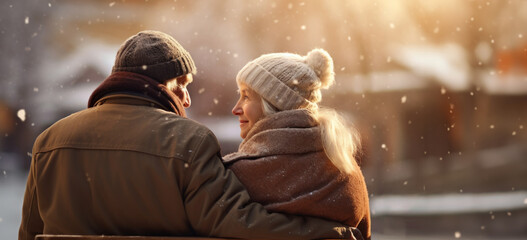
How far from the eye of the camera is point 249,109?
8.14ft

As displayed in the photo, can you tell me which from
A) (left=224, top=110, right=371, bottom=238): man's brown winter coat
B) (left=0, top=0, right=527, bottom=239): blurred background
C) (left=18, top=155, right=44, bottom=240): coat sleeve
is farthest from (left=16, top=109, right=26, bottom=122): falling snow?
(left=224, top=110, right=371, bottom=238): man's brown winter coat

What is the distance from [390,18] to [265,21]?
95 centimetres

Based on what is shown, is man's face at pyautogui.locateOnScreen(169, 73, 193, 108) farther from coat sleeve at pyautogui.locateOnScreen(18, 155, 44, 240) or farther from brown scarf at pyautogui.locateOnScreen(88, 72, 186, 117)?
coat sleeve at pyautogui.locateOnScreen(18, 155, 44, 240)

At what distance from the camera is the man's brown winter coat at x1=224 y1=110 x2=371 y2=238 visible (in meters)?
2.10

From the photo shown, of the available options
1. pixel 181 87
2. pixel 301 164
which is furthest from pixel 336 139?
pixel 181 87

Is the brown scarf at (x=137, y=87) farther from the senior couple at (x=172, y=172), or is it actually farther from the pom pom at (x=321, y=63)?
the pom pom at (x=321, y=63)

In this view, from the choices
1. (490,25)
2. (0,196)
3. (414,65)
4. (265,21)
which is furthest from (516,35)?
(0,196)

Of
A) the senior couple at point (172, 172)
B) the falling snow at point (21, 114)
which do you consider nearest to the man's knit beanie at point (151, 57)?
the senior couple at point (172, 172)

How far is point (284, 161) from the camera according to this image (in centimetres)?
212

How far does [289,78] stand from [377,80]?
293 centimetres

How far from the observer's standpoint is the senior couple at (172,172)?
6.62 ft

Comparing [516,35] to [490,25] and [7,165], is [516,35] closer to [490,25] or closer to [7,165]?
[490,25]

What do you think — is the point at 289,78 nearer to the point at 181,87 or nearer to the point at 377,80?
the point at 181,87

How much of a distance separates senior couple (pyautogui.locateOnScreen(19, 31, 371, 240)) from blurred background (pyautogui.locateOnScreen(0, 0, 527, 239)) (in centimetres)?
285
